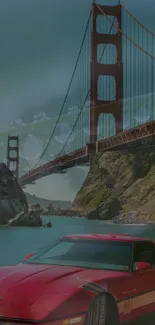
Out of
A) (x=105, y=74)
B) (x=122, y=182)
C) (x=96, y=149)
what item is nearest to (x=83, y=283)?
(x=96, y=149)

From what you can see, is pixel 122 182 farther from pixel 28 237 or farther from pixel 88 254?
pixel 88 254

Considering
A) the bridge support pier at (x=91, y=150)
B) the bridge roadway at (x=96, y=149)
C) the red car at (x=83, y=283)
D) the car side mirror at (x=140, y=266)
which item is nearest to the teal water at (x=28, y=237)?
the bridge roadway at (x=96, y=149)

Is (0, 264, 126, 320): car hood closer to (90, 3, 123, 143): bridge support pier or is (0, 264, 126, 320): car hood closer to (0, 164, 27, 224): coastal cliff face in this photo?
(0, 164, 27, 224): coastal cliff face

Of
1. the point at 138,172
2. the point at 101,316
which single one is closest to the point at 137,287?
the point at 101,316

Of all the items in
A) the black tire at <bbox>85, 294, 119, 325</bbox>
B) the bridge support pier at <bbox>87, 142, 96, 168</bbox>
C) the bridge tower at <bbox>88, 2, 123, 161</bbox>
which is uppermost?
the bridge tower at <bbox>88, 2, 123, 161</bbox>

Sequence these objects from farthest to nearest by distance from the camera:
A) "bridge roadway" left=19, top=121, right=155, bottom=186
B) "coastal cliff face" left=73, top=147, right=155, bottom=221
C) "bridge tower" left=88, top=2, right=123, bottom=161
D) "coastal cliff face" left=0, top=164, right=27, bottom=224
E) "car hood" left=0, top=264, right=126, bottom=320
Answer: "coastal cliff face" left=73, top=147, right=155, bottom=221 → "bridge tower" left=88, top=2, right=123, bottom=161 → "coastal cliff face" left=0, top=164, right=27, bottom=224 → "bridge roadway" left=19, top=121, right=155, bottom=186 → "car hood" left=0, top=264, right=126, bottom=320

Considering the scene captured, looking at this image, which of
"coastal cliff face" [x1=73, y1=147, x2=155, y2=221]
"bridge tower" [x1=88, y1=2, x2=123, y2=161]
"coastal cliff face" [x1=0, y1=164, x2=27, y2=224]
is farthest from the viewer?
"coastal cliff face" [x1=73, y1=147, x2=155, y2=221]

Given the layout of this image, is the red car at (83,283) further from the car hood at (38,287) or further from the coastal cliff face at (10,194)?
the coastal cliff face at (10,194)

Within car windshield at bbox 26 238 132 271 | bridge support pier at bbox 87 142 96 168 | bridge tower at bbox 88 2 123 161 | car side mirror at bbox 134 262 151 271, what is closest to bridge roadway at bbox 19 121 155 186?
bridge support pier at bbox 87 142 96 168
